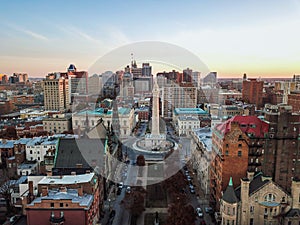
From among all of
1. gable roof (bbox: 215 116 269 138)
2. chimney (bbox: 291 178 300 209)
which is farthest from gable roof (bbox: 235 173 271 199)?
gable roof (bbox: 215 116 269 138)

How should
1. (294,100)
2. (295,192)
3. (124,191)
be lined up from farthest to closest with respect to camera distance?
(294,100) → (124,191) → (295,192)

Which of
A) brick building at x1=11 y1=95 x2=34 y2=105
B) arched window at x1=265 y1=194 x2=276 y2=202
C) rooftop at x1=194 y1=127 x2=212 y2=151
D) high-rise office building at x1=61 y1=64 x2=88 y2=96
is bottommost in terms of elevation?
arched window at x1=265 y1=194 x2=276 y2=202

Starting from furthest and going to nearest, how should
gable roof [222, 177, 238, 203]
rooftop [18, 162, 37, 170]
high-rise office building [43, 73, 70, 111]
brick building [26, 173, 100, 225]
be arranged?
high-rise office building [43, 73, 70, 111] < rooftop [18, 162, 37, 170] < gable roof [222, 177, 238, 203] < brick building [26, 173, 100, 225]

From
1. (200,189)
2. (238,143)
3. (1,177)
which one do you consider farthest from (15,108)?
(238,143)

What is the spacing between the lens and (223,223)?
2556 centimetres

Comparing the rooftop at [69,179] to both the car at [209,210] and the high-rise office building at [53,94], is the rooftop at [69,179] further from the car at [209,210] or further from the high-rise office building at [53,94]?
the high-rise office building at [53,94]

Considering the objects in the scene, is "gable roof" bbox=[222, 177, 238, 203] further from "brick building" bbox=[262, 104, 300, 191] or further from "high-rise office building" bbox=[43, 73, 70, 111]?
"high-rise office building" bbox=[43, 73, 70, 111]

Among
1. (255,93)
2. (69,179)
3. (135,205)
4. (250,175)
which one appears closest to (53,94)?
(69,179)

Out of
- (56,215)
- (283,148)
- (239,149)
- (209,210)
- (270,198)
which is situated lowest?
(209,210)

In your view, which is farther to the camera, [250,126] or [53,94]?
[53,94]

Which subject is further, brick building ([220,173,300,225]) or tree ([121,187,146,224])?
tree ([121,187,146,224])

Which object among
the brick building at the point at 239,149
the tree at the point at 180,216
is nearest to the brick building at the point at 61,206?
the tree at the point at 180,216

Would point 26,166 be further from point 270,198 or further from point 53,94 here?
point 53,94

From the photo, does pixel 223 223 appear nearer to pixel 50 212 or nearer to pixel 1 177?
pixel 50 212
